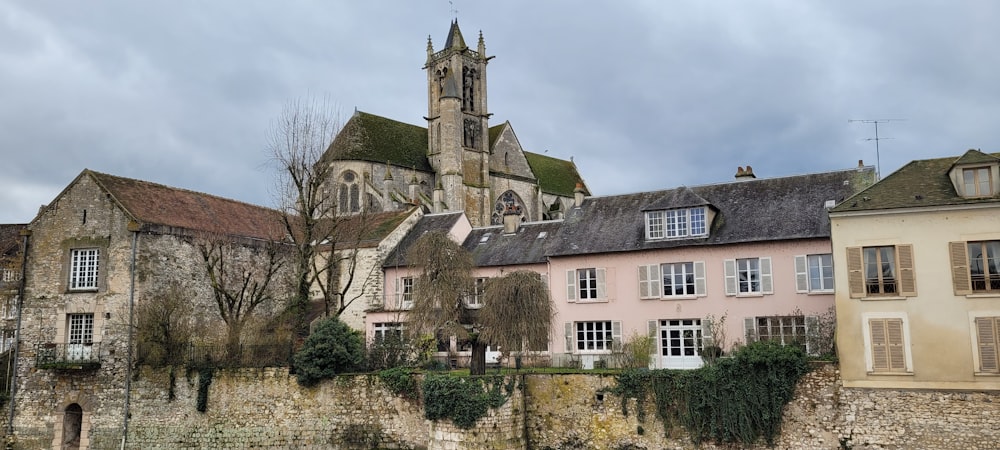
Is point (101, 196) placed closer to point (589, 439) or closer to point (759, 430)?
point (589, 439)

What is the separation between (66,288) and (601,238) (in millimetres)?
19161

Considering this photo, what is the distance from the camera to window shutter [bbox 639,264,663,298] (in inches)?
1109

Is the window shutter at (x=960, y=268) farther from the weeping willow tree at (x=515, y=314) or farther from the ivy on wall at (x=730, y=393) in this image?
the weeping willow tree at (x=515, y=314)

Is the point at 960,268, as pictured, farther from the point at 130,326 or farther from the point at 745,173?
the point at 130,326

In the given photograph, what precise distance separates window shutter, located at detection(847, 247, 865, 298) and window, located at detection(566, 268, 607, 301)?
981 centimetres

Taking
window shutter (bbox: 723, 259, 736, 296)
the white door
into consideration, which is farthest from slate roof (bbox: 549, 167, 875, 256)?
the white door

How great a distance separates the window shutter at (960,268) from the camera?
64.5 ft

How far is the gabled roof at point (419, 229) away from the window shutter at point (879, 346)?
1892 cm

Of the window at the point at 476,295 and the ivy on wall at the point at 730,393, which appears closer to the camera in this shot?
the ivy on wall at the point at 730,393

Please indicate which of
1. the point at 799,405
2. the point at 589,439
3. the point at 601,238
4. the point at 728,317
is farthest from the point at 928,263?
the point at 601,238

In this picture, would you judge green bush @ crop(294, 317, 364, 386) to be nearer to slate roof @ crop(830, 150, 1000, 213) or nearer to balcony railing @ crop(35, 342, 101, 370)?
balcony railing @ crop(35, 342, 101, 370)

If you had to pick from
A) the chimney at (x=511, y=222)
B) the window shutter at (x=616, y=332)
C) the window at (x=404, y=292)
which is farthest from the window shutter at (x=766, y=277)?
the window at (x=404, y=292)

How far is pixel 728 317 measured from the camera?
26.9 m

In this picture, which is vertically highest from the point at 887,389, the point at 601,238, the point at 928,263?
the point at 601,238
